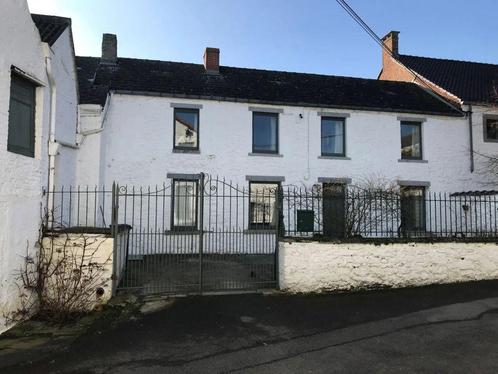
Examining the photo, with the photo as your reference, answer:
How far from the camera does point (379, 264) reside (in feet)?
31.3

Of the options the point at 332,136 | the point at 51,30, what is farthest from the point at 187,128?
the point at 51,30

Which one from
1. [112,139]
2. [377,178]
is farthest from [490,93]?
[112,139]

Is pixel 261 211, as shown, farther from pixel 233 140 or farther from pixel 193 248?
pixel 193 248

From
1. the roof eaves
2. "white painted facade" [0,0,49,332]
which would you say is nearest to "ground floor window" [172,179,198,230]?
the roof eaves

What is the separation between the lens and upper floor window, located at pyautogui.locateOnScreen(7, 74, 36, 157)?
296 inches

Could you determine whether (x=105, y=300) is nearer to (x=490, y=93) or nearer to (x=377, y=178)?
(x=377, y=178)

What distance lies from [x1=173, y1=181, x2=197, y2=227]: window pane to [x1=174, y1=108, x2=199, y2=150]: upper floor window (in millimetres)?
1409

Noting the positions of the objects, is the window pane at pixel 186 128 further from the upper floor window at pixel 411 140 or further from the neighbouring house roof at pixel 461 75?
the neighbouring house roof at pixel 461 75

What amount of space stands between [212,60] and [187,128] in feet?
14.1

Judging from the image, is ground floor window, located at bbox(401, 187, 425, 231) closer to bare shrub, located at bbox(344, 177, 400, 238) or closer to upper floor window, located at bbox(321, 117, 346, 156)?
bare shrub, located at bbox(344, 177, 400, 238)

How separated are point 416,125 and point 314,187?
5604 mm

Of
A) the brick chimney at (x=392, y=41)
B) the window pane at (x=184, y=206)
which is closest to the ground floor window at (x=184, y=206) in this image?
the window pane at (x=184, y=206)

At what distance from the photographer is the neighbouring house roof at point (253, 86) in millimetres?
16266

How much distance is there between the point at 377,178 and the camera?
1709 cm
